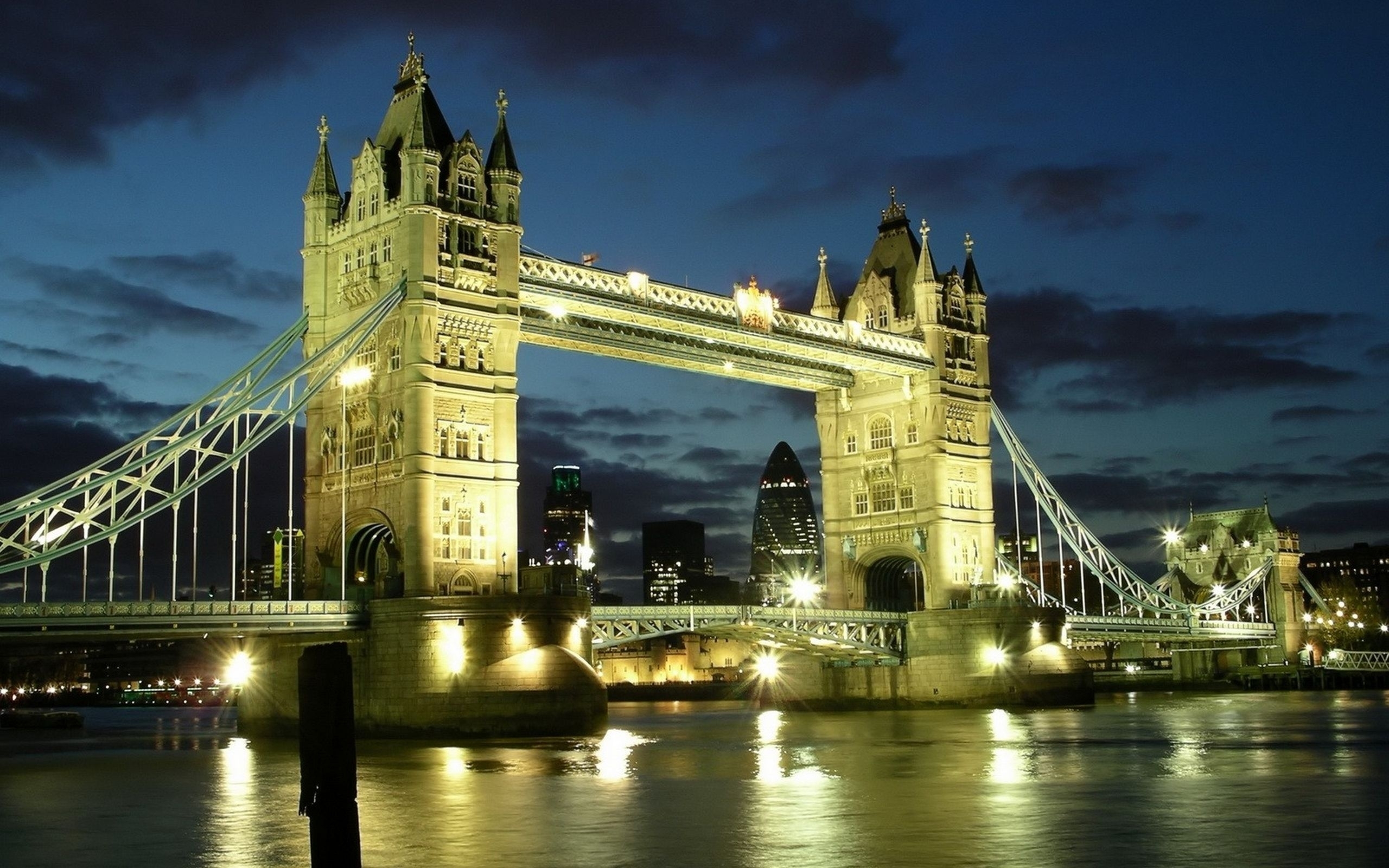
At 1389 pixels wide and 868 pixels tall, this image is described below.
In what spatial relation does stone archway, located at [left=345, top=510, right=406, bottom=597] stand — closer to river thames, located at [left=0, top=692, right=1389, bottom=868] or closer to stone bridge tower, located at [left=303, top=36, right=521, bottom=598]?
stone bridge tower, located at [left=303, top=36, right=521, bottom=598]

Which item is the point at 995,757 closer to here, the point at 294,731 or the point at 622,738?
the point at 622,738

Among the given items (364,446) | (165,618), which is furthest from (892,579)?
(165,618)

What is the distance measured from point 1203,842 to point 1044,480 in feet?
215

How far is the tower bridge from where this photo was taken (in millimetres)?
54375

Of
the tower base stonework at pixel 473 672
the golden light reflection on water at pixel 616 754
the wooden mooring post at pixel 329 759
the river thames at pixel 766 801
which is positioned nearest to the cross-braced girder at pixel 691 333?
the tower base stonework at pixel 473 672

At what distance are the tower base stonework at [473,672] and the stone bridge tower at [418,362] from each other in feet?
6.89

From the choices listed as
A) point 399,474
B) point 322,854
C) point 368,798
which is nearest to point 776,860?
point 322,854

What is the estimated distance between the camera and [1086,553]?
90.3 meters

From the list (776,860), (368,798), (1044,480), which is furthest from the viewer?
(1044,480)

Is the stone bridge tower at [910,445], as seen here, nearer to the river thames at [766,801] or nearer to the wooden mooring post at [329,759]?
the river thames at [766,801]

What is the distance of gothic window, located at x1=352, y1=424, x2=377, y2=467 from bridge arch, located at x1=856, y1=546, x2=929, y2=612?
32790 mm

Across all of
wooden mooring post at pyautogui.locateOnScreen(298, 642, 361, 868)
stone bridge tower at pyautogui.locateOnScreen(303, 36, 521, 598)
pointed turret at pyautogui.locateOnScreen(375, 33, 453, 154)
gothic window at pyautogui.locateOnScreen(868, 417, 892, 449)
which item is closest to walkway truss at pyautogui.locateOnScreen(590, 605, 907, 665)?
stone bridge tower at pyautogui.locateOnScreen(303, 36, 521, 598)

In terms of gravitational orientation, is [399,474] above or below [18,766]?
above

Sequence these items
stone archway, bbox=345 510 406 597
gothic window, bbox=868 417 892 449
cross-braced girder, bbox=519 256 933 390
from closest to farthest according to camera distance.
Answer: stone archway, bbox=345 510 406 597, cross-braced girder, bbox=519 256 933 390, gothic window, bbox=868 417 892 449
